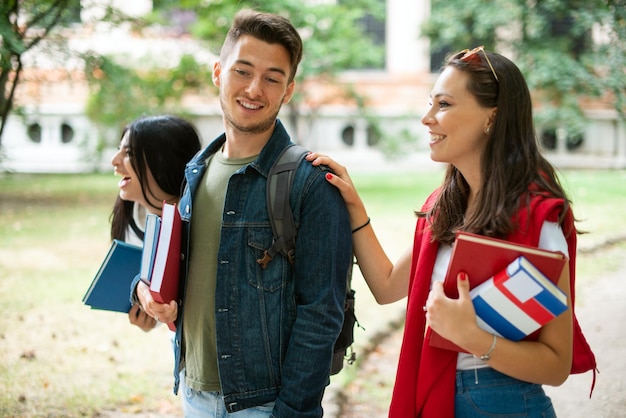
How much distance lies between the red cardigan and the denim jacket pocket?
45 cm

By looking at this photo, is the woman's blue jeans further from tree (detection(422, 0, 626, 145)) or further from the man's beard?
tree (detection(422, 0, 626, 145))

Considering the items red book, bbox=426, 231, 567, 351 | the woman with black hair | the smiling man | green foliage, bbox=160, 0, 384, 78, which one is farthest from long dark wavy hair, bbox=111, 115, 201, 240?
green foliage, bbox=160, 0, 384, 78

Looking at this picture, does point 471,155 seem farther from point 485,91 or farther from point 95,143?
point 95,143

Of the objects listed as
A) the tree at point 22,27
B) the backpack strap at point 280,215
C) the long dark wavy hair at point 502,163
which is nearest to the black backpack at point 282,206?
the backpack strap at point 280,215

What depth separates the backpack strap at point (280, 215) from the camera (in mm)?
2463

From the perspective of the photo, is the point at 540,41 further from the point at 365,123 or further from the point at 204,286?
the point at 204,286

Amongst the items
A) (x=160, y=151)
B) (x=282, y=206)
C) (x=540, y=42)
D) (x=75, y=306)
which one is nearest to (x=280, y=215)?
(x=282, y=206)

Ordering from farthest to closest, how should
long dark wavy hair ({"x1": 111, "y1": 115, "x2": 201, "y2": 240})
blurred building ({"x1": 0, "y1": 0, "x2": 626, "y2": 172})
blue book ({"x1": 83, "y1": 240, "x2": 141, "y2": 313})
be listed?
1. blurred building ({"x1": 0, "y1": 0, "x2": 626, "y2": 172})
2. long dark wavy hair ({"x1": 111, "y1": 115, "x2": 201, "y2": 240})
3. blue book ({"x1": 83, "y1": 240, "x2": 141, "y2": 313})

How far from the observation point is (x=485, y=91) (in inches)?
91.8

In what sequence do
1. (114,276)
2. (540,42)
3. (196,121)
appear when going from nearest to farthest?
(114,276), (540,42), (196,121)

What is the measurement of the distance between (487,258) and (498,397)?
474mm

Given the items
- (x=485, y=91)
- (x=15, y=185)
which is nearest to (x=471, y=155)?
(x=485, y=91)

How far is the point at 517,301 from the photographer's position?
1999 mm

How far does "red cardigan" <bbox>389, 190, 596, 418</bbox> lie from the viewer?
2.13 m
